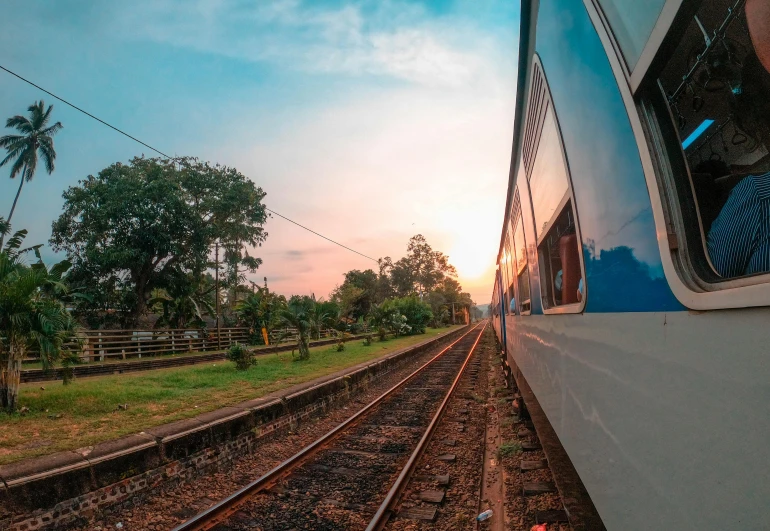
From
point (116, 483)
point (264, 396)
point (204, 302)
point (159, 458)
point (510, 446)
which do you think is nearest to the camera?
point (116, 483)

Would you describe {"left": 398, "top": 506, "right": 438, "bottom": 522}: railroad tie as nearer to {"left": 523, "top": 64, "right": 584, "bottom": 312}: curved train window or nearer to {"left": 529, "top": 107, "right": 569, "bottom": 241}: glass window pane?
{"left": 523, "top": 64, "right": 584, "bottom": 312}: curved train window

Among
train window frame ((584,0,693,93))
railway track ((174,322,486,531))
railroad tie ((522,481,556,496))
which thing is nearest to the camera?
train window frame ((584,0,693,93))

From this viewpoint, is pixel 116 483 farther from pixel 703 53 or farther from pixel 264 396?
pixel 703 53

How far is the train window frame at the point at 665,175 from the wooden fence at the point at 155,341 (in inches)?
514

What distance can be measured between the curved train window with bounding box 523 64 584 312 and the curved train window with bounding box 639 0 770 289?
2.00ft

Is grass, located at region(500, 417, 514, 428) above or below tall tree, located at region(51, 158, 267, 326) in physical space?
below

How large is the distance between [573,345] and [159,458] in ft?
14.0

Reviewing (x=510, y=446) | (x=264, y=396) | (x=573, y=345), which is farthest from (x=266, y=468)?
(x=573, y=345)

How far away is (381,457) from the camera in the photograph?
5191mm

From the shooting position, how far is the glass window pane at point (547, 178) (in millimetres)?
2459

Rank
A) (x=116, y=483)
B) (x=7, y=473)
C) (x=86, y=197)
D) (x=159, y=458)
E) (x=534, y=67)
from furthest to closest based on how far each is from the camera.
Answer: (x=86, y=197), (x=159, y=458), (x=116, y=483), (x=7, y=473), (x=534, y=67)

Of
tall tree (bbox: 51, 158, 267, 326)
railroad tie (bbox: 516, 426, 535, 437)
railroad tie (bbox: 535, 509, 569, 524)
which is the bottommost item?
railroad tie (bbox: 516, 426, 535, 437)

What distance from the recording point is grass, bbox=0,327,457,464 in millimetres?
4742

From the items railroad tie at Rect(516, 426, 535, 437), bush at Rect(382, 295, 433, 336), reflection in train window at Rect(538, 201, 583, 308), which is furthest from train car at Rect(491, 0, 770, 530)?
bush at Rect(382, 295, 433, 336)
